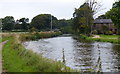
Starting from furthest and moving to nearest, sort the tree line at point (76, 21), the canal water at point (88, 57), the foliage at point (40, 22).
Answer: the foliage at point (40, 22) → the tree line at point (76, 21) → the canal water at point (88, 57)

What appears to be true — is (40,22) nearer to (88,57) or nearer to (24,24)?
(24,24)

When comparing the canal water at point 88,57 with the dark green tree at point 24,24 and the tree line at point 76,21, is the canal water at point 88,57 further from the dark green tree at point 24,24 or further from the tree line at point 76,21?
the dark green tree at point 24,24

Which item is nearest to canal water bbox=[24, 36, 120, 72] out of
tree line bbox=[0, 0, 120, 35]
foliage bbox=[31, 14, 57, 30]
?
tree line bbox=[0, 0, 120, 35]

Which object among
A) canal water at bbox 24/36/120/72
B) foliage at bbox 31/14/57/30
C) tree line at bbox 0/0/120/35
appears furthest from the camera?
foliage at bbox 31/14/57/30

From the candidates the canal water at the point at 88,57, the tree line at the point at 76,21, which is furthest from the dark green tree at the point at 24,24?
the canal water at the point at 88,57

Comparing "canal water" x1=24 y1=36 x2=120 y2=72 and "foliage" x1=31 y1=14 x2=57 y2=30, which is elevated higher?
"foliage" x1=31 y1=14 x2=57 y2=30

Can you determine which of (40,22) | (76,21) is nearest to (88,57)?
(76,21)

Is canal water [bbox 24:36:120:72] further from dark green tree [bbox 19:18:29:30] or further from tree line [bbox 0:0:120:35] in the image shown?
dark green tree [bbox 19:18:29:30]

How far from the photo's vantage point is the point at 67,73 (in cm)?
1073

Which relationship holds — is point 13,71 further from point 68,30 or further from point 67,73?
point 68,30

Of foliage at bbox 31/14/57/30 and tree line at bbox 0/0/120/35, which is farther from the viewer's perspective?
foliage at bbox 31/14/57/30

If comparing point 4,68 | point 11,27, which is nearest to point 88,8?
point 11,27

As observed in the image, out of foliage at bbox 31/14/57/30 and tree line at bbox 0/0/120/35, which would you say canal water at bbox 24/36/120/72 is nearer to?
Answer: tree line at bbox 0/0/120/35

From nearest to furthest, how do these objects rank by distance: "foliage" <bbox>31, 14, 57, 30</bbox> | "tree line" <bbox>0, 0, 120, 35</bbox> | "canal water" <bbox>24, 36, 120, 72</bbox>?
"canal water" <bbox>24, 36, 120, 72</bbox>
"tree line" <bbox>0, 0, 120, 35</bbox>
"foliage" <bbox>31, 14, 57, 30</bbox>
